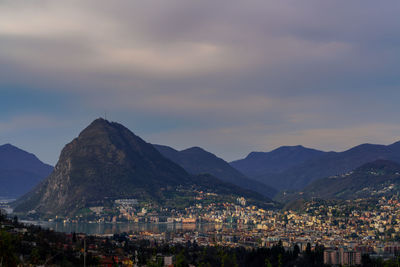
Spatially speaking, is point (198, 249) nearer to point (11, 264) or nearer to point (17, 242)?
point (17, 242)

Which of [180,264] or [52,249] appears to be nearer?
[52,249]

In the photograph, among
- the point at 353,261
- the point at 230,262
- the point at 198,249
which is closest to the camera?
the point at 230,262

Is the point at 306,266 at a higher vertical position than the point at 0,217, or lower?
lower

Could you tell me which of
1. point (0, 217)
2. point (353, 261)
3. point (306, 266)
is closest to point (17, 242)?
point (0, 217)

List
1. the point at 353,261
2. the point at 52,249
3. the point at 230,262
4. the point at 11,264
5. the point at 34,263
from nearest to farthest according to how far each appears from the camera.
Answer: the point at 11,264 → the point at 34,263 → the point at 52,249 → the point at 230,262 → the point at 353,261

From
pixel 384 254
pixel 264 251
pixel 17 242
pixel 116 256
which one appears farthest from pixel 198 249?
pixel 17 242

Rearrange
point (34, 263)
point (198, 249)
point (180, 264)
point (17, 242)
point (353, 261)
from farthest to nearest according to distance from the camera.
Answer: point (198, 249) < point (353, 261) < point (180, 264) < point (17, 242) < point (34, 263)

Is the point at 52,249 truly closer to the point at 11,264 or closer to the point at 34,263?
the point at 34,263

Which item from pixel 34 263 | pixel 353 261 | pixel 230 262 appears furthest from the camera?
pixel 353 261

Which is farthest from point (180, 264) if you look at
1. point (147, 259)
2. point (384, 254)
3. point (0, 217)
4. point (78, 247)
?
point (384, 254)

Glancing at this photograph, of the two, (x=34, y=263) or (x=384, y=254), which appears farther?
(x=384, y=254)
